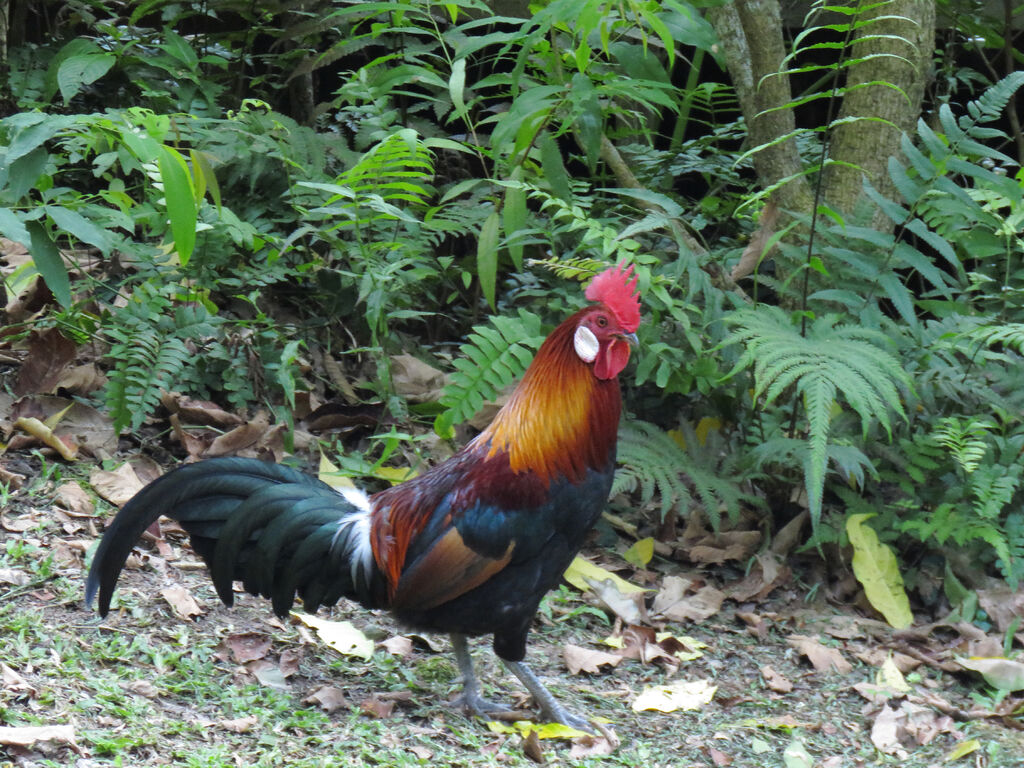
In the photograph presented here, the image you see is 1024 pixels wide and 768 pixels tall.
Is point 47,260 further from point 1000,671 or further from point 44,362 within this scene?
point 1000,671

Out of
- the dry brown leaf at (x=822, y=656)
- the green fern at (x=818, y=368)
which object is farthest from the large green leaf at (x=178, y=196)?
the dry brown leaf at (x=822, y=656)

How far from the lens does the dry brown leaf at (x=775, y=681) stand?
395 cm

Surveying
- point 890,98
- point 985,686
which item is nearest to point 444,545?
point 985,686

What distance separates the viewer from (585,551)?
4.72 metres

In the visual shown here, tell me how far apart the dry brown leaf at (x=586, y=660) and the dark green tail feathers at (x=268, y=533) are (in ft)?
2.91

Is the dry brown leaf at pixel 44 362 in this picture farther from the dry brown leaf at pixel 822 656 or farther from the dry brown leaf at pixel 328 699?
the dry brown leaf at pixel 822 656

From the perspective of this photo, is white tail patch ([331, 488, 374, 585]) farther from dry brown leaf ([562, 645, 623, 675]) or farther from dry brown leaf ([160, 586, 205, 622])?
dry brown leaf ([562, 645, 623, 675])

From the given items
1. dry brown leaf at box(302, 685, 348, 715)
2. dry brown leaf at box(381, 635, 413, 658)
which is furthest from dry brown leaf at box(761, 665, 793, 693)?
dry brown leaf at box(302, 685, 348, 715)

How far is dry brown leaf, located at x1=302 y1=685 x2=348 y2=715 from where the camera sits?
11.1 ft

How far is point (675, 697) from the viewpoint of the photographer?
3799 mm

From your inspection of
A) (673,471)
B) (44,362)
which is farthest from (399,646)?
(44,362)

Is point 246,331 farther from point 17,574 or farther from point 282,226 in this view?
point 17,574

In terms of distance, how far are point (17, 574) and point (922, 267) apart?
11.8ft

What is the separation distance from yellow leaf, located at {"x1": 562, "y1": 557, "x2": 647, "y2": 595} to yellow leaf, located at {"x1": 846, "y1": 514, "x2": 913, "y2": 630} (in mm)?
890
